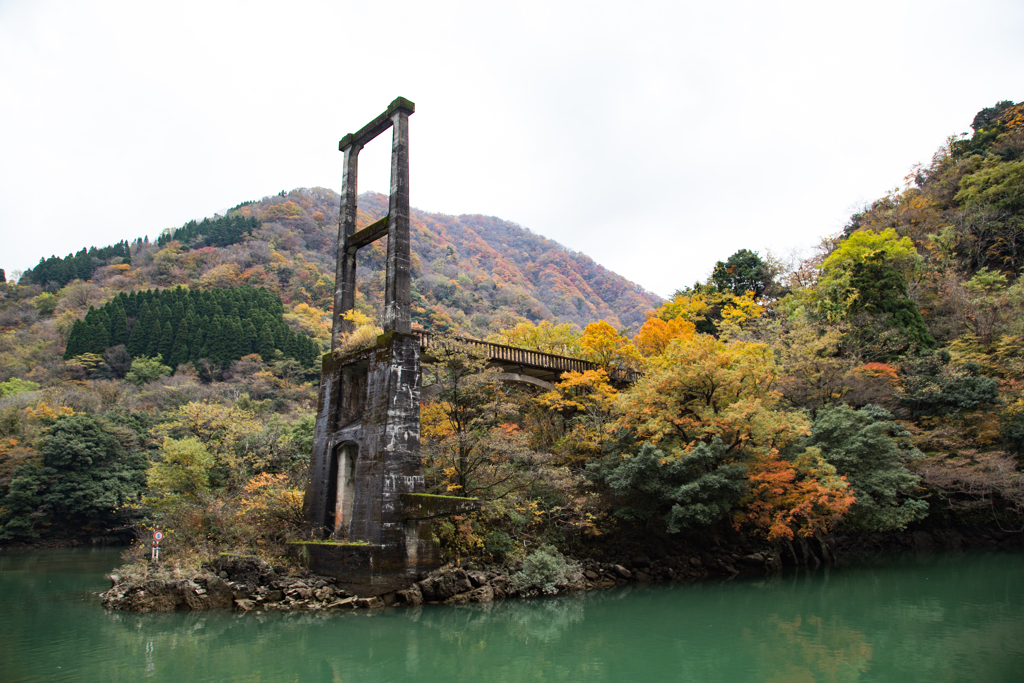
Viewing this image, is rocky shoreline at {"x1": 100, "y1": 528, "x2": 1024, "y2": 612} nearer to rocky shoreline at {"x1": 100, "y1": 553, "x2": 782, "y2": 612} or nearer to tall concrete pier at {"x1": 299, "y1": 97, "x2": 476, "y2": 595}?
rocky shoreline at {"x1": 100, "y1": 553, "x2": 782, "y2": 612}

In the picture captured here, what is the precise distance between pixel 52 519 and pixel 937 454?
36340mm

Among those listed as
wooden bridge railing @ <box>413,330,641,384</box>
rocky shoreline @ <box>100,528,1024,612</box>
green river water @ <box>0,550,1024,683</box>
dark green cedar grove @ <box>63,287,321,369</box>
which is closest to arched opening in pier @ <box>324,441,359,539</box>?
rocky shoreline @ <box>100,528,1024,612</box>

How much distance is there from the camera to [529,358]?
66.1 ft

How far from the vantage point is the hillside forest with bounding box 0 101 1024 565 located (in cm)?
1622

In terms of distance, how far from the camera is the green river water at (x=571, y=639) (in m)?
8.52

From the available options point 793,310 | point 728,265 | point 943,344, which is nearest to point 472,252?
point 728,265

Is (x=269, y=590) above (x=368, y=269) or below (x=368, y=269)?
below

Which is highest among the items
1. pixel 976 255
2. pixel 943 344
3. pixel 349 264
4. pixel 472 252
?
pixel 472 252

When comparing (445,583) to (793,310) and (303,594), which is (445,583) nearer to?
(303,594)

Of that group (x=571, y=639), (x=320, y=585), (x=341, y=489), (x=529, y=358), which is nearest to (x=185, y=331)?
(x=529, y=358)

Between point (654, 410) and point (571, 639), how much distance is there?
783 centimetres

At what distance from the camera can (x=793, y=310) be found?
28.4 meters

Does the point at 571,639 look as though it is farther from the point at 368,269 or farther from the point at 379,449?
the point at 368,269

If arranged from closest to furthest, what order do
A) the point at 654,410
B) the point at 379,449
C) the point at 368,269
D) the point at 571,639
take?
the point at 571,639
the point at 379,449
the point at 654,410
the point at 368,269
